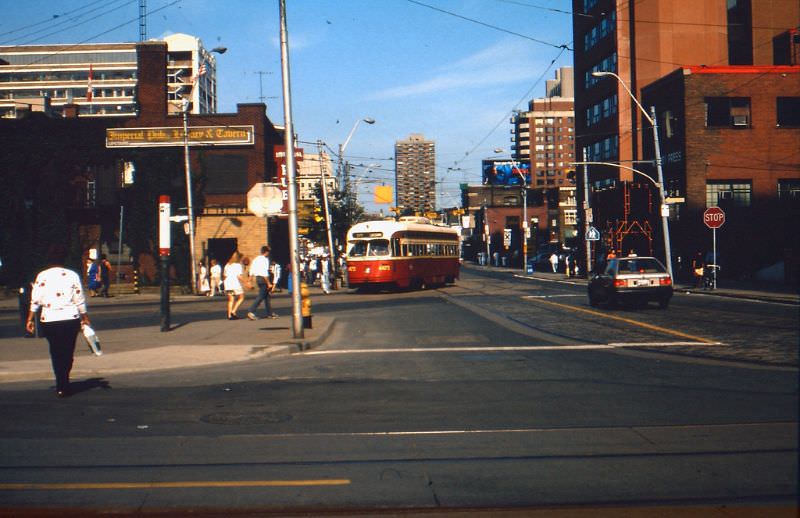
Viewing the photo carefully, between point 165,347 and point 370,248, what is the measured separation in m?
22.8

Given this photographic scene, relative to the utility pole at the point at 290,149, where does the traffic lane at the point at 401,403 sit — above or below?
below

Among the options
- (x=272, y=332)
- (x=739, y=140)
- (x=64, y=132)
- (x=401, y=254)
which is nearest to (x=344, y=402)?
(x=272, y=332)

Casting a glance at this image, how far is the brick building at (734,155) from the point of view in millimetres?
20906

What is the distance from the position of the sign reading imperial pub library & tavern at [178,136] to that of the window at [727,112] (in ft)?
93.3

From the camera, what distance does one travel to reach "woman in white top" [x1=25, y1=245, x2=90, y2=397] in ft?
33.3

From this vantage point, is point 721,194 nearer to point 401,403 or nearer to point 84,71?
point 401,403

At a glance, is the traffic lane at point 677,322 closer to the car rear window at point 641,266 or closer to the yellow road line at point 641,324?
the yellow road line at point 641,324

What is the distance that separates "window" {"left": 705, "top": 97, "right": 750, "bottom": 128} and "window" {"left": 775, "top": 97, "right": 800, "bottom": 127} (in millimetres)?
3128

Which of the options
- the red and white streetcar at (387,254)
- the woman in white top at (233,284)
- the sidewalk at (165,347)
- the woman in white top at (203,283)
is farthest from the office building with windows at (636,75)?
the sidewalk at (165,347)

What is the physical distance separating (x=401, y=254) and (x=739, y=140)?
56.7 ft

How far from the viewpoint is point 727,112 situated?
37.3 m

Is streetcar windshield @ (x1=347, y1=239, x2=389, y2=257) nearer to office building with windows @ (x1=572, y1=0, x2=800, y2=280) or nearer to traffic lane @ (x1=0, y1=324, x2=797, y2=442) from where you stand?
office building with windows @ (x1=572, y1=0, x2=800, y2=280)

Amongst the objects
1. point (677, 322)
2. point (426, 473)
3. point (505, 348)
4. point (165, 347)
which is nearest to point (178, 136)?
point (165, 347)

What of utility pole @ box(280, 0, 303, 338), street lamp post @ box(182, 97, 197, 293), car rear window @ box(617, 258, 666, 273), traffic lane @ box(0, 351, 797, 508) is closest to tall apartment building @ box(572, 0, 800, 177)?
street lamp post @ box(182, 97, 197, 293)
